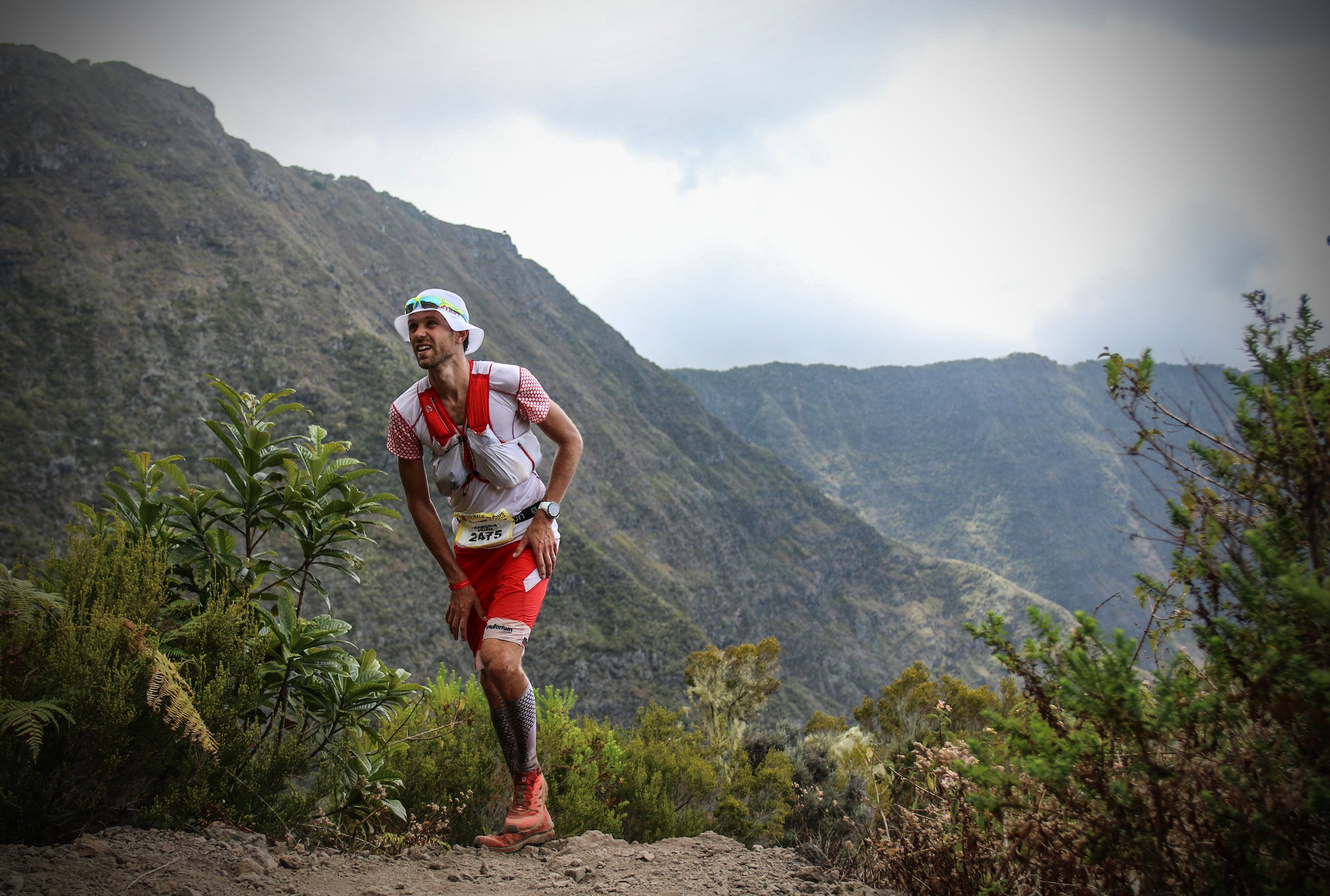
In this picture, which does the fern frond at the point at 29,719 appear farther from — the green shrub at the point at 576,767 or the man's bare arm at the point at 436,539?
the green shrub at the point at 576,767

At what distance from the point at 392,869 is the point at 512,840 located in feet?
1.95

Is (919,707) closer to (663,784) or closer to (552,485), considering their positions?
(663,784)

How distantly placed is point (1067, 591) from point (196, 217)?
139 metres

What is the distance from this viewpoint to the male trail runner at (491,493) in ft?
10.5

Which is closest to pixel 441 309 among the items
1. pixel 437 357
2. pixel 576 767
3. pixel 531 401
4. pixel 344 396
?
pixel 437 357

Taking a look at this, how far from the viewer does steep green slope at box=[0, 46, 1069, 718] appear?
160ft

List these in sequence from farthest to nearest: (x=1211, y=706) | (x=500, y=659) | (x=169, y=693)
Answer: (x=500, y=659) < (x=169, y=693) < (x=1211, y=706)

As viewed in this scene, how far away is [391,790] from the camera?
366 cm

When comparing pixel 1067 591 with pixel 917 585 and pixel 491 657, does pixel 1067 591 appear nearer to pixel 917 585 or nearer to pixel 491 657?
pixel 917 585

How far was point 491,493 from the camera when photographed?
329 centimetres

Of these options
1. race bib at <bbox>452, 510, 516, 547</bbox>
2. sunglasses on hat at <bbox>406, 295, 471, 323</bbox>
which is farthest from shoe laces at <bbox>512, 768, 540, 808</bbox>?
sunglasses on hat at <bbox>406, 295, 471, 323</bbox>

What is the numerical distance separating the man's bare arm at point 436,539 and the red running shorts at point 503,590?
39 mm

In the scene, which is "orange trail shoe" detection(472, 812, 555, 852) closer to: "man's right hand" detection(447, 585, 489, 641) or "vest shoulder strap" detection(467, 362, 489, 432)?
"man's right hand" detection(447, 585, 489, 641)

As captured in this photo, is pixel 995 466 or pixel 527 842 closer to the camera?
pixel 527 842
